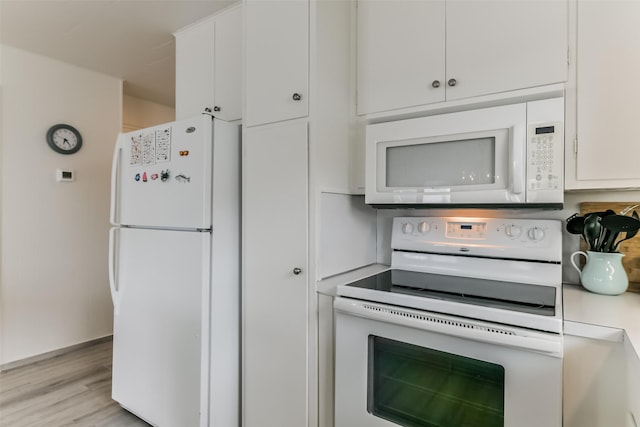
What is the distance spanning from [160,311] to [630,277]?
2133 millimetres

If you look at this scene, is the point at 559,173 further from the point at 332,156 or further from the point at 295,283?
the point at 295,283

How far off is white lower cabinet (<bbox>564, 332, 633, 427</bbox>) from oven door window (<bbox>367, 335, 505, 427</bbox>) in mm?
181

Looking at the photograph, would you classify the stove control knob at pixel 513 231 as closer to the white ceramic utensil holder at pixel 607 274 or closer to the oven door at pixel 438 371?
the white ceramic utensil holder at pixel 607 274

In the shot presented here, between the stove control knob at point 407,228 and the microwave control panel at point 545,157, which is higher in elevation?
the microwave control panel at point 545,157

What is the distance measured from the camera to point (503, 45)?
51.6 inches

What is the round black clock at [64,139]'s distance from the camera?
2.75 metres

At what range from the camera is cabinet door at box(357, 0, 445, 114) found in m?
1.45

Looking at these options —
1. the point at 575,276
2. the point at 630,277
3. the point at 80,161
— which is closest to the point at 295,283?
the point at 575,276

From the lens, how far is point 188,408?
1.60 metres

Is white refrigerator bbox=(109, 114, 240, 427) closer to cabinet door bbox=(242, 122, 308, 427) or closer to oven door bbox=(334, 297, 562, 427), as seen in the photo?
cabinet door bbox=(242, 122, 308, 427)

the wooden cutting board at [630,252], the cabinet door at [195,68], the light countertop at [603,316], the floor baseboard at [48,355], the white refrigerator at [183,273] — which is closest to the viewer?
the light countertop at [603,316]

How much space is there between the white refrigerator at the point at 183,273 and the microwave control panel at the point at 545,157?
4.22 ft

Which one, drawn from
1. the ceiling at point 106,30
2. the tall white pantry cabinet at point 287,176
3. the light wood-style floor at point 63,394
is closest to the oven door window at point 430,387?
the tall white pantry cabinet at point 287,176

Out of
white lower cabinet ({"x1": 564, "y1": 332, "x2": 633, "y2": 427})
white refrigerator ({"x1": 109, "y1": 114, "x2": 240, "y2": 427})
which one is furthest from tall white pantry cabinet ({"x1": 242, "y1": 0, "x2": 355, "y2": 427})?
white lower cabinet ({"x1": 564, "y1": 332, "x2": 633, "y2": 427})
